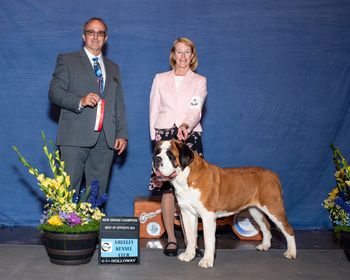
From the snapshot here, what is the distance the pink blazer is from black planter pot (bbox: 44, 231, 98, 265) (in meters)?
1.16

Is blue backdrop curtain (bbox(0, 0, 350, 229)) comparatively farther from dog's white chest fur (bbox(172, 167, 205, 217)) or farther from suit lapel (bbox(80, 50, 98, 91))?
dog's white chest fur (bbox(172, 167, 205, 217))

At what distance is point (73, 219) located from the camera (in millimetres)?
4023

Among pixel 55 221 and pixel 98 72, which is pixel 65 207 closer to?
pixel 55 221

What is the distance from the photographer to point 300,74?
6168 mm

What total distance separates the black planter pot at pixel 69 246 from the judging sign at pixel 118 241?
11 centimetres

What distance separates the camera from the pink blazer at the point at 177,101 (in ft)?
14.7

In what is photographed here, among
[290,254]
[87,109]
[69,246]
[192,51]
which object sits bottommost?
[290,254]

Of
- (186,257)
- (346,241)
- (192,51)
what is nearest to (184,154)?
(186,257)

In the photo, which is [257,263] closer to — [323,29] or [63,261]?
[63,261]

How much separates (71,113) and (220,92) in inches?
88.4

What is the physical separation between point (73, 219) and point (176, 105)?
1.36 meters

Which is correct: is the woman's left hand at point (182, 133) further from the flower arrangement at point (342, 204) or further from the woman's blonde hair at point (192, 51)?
the flower arrangement at point (342, 204)

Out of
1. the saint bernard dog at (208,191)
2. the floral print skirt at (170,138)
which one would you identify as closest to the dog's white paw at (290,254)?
the saint bernard dog at (208,191)


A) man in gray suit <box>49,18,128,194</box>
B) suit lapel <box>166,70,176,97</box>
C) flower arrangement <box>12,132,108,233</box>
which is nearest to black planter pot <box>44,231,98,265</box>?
flower arrangement <box>12,132,108,233</box>
